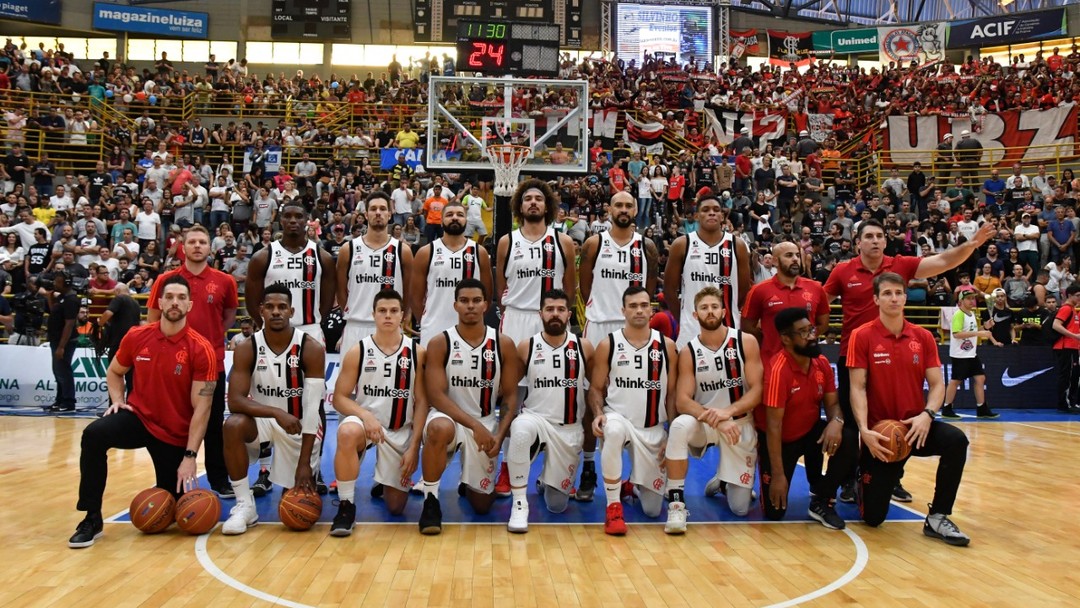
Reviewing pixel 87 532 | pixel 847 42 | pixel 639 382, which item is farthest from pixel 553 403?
pixel 847 42

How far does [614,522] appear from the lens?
18.3 ft

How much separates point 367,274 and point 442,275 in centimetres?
60

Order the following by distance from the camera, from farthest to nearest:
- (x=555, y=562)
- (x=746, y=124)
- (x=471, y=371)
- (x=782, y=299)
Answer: (x=746, y=124)
(x=782, y=299)
(x=471, y=371)
(x=555, y=562)

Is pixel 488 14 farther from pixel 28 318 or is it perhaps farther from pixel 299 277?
pixel 299 277

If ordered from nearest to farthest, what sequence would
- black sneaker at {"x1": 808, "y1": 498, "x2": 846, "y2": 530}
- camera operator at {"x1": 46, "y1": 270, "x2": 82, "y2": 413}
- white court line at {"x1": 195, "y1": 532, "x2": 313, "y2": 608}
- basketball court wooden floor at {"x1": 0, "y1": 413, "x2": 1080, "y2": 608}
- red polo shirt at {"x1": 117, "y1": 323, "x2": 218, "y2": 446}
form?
1. white court line at {"x1": 195, "y1": 532, "x2": 313, "y2": 608}
2. basketball court wooden floor at {"x1": 0, "y1": 413, "x2": 1080, "y2": 608}
3. red polo shirt at {"x1": 117, "y1": 323, "x2": 218, "y2": 446}
4. black sneaker at {"x1": 808, "y1": 498, "x2": 846, "y2": 530}
5. camera operator at {"x1": 46, "y1": 270, "x2": 82, "y2": 413}

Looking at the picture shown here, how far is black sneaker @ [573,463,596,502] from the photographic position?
255 inches

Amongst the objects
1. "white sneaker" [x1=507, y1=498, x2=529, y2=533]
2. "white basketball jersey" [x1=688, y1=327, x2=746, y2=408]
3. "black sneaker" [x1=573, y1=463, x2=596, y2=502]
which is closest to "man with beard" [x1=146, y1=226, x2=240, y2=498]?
"white sneaker" [x1=507, y1=498, x2=529, y2=533]

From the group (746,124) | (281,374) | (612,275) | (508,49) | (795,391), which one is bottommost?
(795,391)

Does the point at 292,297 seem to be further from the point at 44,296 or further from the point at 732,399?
the point at 44,296

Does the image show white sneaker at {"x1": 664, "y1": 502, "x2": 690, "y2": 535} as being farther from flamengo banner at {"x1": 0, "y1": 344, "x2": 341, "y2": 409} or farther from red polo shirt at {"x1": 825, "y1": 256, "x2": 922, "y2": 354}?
flamengo banner at {"x1": 0, "y1": 344, "x2": 341, "y2": 409}

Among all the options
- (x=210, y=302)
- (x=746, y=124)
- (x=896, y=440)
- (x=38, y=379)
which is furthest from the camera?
(x=746, y=124)

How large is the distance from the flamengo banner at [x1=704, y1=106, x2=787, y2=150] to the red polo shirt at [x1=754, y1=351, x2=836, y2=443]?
62.2 feet

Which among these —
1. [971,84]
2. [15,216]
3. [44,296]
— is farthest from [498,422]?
[971,84]

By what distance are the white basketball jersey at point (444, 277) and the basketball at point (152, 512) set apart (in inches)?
90.9
